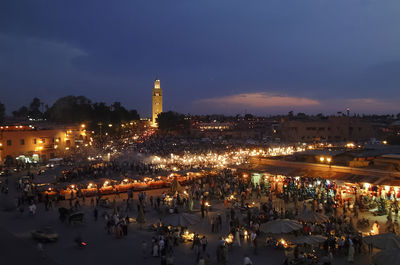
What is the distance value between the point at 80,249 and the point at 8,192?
13.3 metres

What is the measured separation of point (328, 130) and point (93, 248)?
63.7 metres

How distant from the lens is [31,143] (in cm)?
4128

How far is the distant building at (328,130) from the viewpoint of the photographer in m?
66.7

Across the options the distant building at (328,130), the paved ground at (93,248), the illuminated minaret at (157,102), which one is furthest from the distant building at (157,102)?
the paved ground at (93,248)

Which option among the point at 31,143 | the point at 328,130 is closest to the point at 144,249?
the point at 31,143

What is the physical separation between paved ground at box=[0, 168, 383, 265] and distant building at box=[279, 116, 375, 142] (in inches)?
2146

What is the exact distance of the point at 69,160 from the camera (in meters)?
36.1

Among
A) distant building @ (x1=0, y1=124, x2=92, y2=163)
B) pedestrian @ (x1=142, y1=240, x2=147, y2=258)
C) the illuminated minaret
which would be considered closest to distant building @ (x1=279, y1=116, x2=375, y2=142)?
distant building @ (x1=0, y1=124, x2=92, y2=163)

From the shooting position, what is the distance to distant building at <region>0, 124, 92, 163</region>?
3862cm

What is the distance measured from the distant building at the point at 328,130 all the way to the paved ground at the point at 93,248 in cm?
5451

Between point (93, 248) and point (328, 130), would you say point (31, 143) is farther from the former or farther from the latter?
point (328, 130)

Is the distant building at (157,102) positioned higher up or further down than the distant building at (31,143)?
higher up

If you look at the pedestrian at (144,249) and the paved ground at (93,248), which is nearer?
the paved ground at (93,248)

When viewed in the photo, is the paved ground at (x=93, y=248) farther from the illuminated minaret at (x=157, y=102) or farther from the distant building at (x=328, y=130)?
the illuminated minaret at (x=157, y=102)
